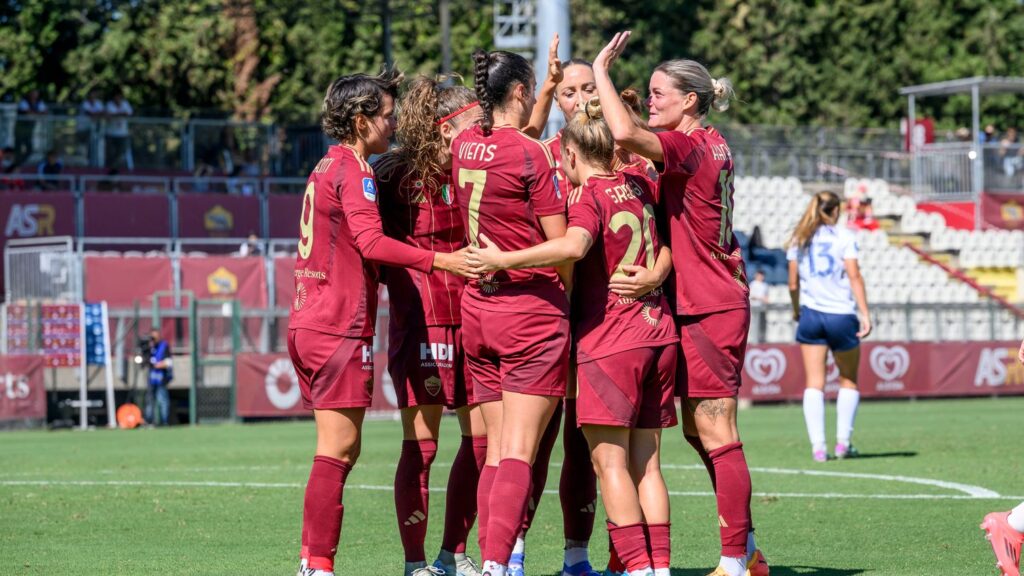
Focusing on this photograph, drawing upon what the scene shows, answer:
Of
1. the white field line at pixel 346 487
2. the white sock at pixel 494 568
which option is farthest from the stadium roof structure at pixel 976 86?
the white sock at pixel 494 568

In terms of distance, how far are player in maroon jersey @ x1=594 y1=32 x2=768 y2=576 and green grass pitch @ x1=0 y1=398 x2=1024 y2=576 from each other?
0.76m

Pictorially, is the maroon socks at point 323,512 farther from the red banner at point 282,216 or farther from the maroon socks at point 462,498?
the red banner at point 282,216

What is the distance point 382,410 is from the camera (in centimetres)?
2266

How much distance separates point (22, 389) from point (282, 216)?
35.0 ft

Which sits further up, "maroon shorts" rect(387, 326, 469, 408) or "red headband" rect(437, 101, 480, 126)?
"red headband" rect(437, 101, 480, 126)

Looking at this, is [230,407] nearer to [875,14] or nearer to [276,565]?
[276,565]

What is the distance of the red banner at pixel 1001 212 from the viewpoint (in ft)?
115

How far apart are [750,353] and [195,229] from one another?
13.2 m

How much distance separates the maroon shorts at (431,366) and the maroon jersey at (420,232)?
0.06 metres

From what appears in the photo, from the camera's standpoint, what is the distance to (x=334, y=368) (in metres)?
6.39

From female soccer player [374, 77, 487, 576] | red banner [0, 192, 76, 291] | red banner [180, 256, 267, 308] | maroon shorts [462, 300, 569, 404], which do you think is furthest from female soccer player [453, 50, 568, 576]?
red banner [0, 192, 76, 291]

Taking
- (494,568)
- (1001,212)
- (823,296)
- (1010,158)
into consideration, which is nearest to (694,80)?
(494,568)

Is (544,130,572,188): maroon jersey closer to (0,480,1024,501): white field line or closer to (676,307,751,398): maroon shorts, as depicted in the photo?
(676,307,751,398): maroon shorts

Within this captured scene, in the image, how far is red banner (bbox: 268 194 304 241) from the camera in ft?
104
